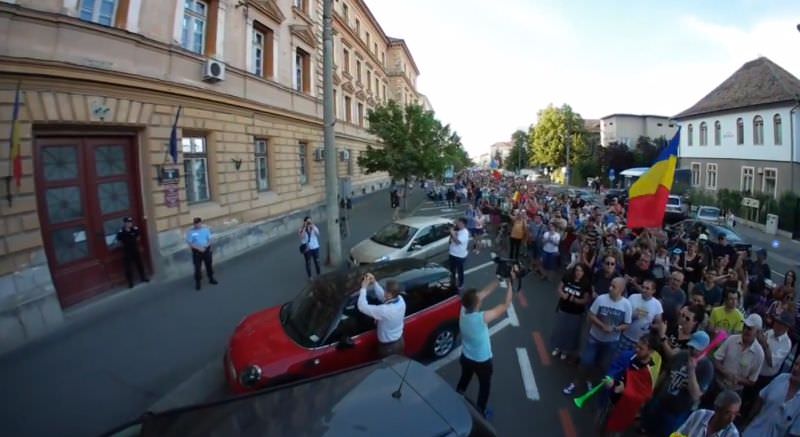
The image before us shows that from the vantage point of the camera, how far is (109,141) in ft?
28.6

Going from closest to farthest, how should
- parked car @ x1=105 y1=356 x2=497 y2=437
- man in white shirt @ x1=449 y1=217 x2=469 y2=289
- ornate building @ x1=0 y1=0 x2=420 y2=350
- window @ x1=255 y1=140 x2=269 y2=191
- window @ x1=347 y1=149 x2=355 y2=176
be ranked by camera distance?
parked car @ x1=105 y1=356 x2=497 y2=437 < ornate building @ x1=0 y1=0 x2=420 y2=350 < man in white shirt @ x1=449 y1=217 x2=469 y2=289 < window @ x1=255 y1=140 x2=269 y2=191 < window @ x1=347 y1=149 x2=355 y2=176

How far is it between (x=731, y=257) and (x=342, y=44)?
74.5ft

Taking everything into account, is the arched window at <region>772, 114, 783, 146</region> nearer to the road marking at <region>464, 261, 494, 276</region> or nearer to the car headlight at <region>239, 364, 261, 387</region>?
the road marking at <region>464, 261, 494, 276</region>

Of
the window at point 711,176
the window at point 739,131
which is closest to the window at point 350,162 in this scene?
the window at point 739,131

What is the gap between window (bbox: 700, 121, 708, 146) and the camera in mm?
29562

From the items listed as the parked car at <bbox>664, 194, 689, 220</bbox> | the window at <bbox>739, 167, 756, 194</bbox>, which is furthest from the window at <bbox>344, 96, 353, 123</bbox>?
the window at <bbox>739, 167, 756, 194</bbox>

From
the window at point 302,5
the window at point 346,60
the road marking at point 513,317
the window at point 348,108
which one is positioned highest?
the window at point 346,60

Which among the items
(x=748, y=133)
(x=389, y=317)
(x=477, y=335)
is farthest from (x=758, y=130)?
(x=389, y=317)

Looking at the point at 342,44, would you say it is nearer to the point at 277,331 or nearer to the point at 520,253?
the point at 520,253

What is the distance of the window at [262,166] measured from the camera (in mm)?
14170

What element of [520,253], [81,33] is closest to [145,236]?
[81,33]

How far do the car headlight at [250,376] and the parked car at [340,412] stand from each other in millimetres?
1412

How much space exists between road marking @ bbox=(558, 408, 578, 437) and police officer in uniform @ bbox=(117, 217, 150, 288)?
29.4ft

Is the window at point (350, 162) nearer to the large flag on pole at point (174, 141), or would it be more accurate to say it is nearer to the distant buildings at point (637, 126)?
the large flag on pole at point (174, 141)
